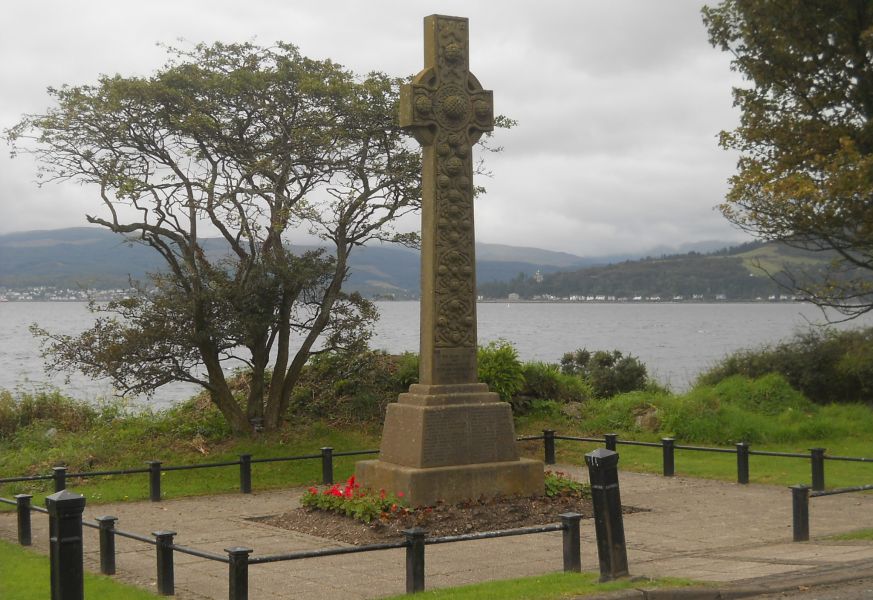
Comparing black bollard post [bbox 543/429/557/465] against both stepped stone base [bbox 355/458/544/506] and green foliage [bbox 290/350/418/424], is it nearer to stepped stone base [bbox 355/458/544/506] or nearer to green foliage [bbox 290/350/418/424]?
green foliage [bbox 290/350/418/424]

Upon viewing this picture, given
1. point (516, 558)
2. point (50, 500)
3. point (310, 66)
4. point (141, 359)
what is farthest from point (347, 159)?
point (50, 500)

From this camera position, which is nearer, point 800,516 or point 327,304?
point 800,516

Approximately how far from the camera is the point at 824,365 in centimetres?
2622

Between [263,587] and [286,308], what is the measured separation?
35.2ft

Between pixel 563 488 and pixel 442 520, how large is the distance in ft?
8.86

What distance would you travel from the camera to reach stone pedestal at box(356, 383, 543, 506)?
1412cm

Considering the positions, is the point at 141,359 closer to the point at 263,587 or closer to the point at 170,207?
the point at 170,207

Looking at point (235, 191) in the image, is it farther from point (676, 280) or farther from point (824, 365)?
point (676, 280)

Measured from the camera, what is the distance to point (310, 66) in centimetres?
2075

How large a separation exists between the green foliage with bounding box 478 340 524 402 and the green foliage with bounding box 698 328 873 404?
658 centimetres

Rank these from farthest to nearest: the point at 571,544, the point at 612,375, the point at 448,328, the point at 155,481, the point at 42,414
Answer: the point at 612,375, the point at 42,414, the point at 155,481, the point at 448,328, the point at 571,544

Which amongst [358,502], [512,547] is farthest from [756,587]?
[358,502]

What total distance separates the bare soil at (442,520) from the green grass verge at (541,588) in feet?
9.87

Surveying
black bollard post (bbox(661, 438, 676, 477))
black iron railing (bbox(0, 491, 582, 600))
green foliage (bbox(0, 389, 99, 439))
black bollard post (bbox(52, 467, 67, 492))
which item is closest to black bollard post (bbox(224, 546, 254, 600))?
black iron railing (bbox(0, 491, 582, 600))
